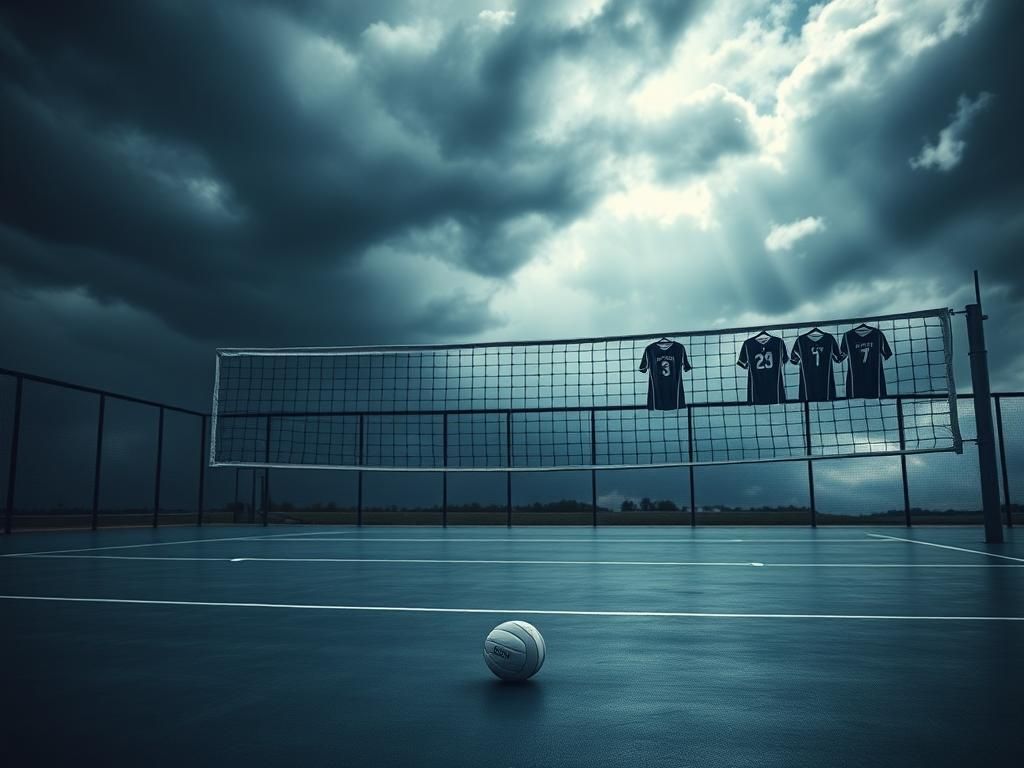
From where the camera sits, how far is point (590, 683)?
2.85m

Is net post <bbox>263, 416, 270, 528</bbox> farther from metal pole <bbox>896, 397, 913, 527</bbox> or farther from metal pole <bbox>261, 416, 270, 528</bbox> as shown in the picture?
metal pole <bbox>896, 397, 913, 527</bbox>

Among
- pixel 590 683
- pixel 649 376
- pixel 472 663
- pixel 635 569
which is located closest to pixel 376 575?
pixel 635 569

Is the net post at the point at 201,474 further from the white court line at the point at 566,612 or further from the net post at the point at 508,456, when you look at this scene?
the white court line at the point at 566,612

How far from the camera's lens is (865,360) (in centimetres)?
1298

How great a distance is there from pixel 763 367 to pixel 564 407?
6.19 metres

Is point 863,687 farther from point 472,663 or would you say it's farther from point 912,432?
point 912,432

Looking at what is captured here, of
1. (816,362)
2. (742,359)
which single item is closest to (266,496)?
(742,359)

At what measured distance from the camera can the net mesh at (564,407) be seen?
13039 mm

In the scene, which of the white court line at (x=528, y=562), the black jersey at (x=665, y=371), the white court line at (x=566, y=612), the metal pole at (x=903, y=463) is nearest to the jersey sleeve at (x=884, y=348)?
the black jersey at (x=665, y=371)

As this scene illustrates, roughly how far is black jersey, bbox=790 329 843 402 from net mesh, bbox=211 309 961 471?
0.41 feet

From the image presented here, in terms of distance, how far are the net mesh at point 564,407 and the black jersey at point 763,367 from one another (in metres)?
0.11

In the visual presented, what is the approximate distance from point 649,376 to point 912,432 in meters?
7.55

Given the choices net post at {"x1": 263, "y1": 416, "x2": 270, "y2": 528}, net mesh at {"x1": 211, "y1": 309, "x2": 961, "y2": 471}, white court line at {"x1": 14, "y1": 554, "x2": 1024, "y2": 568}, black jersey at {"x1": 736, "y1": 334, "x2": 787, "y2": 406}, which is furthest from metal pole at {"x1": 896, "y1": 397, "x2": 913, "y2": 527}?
net post at {"x1": 263, "y1": 416, "x2": 270, "y2": 528}

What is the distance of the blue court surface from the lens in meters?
2.13
